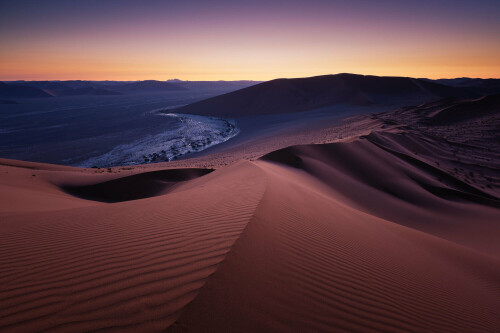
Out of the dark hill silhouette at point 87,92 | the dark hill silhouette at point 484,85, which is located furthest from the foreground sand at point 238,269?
the dark hill silhouette at point 87,92

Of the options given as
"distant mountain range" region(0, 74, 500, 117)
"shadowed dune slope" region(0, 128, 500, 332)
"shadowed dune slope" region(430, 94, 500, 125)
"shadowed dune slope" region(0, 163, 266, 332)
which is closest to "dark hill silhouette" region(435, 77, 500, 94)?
"distant mountain range" region(0, 74, 500, 117)

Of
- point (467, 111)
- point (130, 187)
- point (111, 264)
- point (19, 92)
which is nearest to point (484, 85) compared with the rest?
point (467, 111)

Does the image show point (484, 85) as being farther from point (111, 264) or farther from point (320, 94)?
point (111, 264)

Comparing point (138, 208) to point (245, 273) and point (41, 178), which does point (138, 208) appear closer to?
point (245, 273)

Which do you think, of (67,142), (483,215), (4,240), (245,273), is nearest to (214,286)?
(245,273)

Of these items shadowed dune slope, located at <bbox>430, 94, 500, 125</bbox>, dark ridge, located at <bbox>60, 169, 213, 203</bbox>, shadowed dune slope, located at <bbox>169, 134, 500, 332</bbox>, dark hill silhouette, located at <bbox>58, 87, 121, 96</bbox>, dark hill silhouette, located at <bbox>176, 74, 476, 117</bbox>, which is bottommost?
dark ridge, located at <bbox>60, 169, 213, 203</bbox>

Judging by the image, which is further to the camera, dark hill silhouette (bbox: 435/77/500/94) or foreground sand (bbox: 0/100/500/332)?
dark hill silhouette (bbox: 435/77/500/94)

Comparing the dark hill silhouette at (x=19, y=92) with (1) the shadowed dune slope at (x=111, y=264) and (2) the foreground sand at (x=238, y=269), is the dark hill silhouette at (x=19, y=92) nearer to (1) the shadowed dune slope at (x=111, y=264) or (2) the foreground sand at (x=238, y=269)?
(2) the foreground sand at (x=238, y=269)

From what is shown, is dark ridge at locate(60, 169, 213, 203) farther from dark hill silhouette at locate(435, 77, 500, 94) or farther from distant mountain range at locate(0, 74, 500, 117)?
dark hill silhouette at locate(435, 77, 500, 94)
